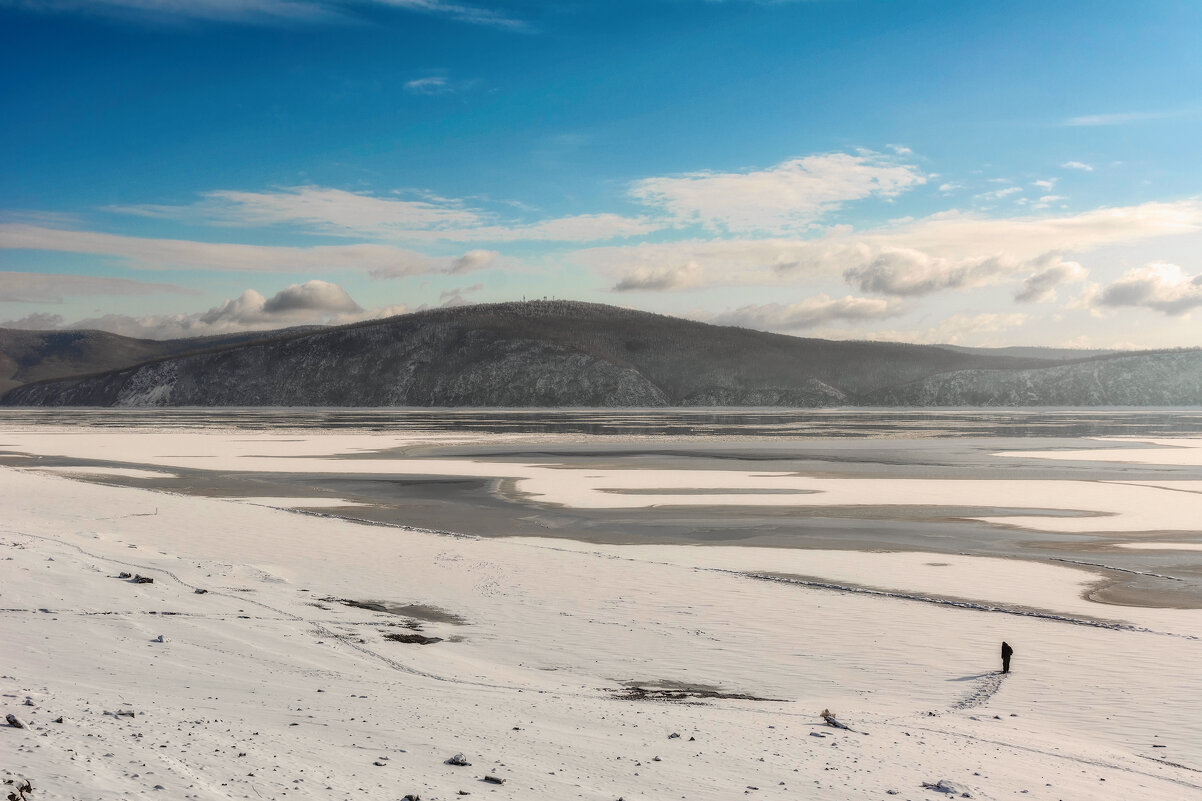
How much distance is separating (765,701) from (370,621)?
589 cm

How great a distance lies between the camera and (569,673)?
34.2 ft

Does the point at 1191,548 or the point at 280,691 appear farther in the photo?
the point at 1191,548

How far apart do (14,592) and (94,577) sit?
1579 mm

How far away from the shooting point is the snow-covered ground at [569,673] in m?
6.79

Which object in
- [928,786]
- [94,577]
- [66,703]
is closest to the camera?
[928,786]

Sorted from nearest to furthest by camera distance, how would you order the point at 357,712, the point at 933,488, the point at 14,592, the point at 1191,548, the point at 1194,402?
1. the point at 357,712
2. the point at 14,592
3. the point at 1191,548
4. the point at 933,488
5. the point at 1194,402

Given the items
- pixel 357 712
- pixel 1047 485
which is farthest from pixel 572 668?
pixel 1047 485

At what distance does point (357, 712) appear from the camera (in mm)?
8070

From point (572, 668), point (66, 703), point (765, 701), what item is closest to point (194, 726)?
point (66, 703)

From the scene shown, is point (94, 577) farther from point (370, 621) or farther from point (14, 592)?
point (370, 621)

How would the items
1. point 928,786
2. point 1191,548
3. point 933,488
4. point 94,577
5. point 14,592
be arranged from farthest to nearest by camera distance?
point 933,488
point 1191,548
point 94,577
point 14,592
point 928,786

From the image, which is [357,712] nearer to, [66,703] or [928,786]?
[66,703]

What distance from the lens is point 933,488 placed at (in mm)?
30938

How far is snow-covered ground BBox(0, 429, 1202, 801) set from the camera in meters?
6.79
